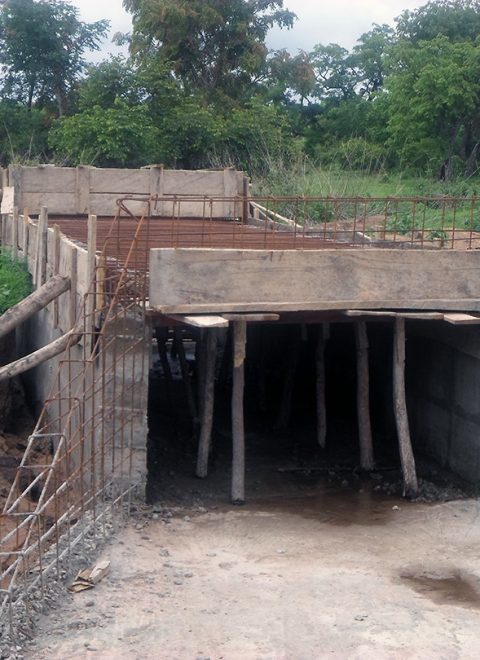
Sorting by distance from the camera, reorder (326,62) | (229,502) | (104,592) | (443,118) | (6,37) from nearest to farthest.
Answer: (104,592) → (229,502) → (443,118) → (6,37) → (326,62)

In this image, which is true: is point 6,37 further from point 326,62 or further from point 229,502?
point 229,502

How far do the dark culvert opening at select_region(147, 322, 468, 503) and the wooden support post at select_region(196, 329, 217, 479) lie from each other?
0.65 ft

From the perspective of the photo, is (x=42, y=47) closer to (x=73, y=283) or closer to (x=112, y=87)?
(x=112, y=87)

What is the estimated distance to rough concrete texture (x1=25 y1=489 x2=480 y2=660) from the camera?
7406 mm

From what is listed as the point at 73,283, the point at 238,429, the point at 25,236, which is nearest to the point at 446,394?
the point at 238,429

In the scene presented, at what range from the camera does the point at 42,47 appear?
3575 cm

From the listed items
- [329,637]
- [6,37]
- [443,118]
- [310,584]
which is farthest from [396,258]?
[6,37]

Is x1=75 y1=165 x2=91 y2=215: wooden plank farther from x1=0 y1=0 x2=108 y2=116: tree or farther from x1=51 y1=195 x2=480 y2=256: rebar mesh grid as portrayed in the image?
x1=0 y1=0 x2=108 y2=116: tree

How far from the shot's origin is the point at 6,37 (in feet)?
116

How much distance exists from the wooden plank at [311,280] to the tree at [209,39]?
22.3 m

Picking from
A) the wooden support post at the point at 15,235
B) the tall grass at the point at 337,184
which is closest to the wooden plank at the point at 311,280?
the wooden support post at the point at 15,235

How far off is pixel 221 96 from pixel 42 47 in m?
7.18

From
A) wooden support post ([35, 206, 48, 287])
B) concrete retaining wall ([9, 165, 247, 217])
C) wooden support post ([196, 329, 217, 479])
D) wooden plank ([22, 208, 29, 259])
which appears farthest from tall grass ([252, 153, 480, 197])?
wooden support post ([196, 329, 217, 479])

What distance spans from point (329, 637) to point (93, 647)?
1.71 m
